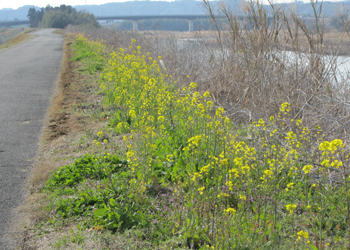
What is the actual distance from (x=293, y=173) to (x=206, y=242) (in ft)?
4.05

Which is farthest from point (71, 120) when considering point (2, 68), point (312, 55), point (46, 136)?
point (2, 68)

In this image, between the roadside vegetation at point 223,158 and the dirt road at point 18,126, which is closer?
the roadside vegetation at point 223,158

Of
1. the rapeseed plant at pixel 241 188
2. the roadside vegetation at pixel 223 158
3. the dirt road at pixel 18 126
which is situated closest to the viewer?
the rapeseed plant at pixel 241 188

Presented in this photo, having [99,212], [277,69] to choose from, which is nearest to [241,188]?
[99,212]

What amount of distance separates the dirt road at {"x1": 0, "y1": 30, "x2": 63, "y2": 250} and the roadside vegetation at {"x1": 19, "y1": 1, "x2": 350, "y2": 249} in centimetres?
26

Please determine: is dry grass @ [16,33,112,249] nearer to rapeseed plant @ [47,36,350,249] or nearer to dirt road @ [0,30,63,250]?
dirt road @ [0,30,63,250]

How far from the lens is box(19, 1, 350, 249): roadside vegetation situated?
9.10 feet

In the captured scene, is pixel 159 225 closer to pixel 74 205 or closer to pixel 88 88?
pixel 74 205

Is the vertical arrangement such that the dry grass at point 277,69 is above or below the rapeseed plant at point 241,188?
above

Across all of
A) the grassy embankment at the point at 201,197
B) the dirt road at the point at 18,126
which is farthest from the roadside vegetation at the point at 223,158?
the dirt road at the point at 18,126

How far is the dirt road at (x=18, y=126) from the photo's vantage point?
355 cm

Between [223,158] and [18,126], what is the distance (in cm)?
441

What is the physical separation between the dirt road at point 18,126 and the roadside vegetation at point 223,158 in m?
0.26

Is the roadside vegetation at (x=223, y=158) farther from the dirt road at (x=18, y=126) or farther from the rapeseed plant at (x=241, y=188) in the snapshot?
the dirt road at (x=18, y=126)
